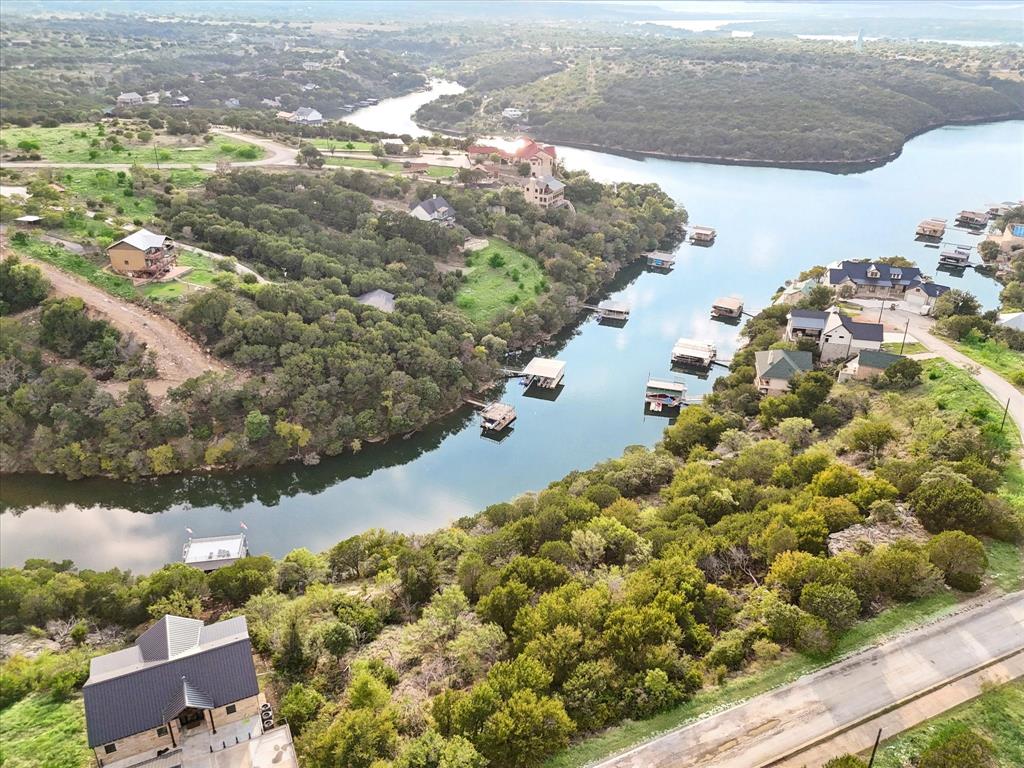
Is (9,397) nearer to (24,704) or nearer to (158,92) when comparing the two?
(24,704)

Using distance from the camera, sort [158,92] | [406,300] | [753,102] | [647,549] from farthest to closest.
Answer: [753,102] → [158,92] → [406,300] → [647,549]

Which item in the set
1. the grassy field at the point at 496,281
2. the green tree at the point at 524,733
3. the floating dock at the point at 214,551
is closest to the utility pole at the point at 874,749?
the green tree at the point at 524,733

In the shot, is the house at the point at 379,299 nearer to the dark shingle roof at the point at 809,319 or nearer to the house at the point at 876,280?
the dark shingle roof at the point at 809,319

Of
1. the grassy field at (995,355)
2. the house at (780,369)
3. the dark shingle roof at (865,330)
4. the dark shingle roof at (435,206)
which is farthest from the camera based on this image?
the dark shingle roof at (435,206)

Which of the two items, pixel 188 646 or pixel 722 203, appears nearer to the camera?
pixel 188 646

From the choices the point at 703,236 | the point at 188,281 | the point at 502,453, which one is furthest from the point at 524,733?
the point at 703,236

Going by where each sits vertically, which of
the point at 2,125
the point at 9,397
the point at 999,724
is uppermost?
the point at 2,125

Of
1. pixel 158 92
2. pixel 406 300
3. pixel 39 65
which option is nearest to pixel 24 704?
pixel 406 300

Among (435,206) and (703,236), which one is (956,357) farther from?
(435,206)
